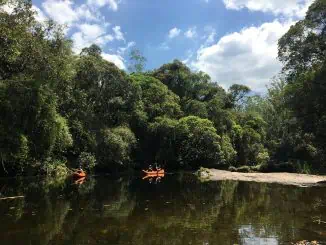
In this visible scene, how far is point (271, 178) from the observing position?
33.0 m

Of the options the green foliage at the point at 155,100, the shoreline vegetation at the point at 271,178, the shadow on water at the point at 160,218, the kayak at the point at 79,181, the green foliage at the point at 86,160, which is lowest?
the shadow on water at the point at 160,218

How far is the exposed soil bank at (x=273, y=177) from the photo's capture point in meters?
29.4

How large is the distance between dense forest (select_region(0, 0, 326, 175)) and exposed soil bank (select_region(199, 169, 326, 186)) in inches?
132

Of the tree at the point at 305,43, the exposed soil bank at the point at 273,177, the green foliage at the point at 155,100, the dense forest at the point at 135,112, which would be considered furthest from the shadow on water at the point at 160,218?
the green foliage at the point at 155,100

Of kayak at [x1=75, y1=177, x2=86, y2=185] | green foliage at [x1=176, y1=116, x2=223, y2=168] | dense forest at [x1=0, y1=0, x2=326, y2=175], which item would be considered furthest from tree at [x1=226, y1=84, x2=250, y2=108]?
kayak at [x1=75, y1=177, x2=86, y2=185]

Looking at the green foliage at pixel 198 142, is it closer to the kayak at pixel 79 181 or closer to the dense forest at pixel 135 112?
the dense forest at pixel 135 112

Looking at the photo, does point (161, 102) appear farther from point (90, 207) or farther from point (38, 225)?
point (38, 225)

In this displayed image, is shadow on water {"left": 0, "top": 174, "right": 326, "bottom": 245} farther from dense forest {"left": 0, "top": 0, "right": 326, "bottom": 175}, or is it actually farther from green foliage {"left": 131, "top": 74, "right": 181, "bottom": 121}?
green foliage {"left": 131, "top": 74, "right": 181, "bottom": 121}

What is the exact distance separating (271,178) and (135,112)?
1839 centimetres

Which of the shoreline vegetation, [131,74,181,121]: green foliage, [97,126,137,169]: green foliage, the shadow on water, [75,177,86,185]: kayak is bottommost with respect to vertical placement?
the shadow on water

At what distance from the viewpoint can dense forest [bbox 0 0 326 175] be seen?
2200cm

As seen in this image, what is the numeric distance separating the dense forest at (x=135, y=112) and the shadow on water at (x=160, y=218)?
5.52m

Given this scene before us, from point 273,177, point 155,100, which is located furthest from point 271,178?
point 155,100

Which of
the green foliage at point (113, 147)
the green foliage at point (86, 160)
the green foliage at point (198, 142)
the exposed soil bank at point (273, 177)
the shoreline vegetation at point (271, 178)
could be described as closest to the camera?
the shoreline vegetation at point (271, 178)
